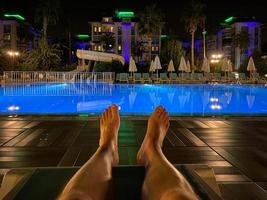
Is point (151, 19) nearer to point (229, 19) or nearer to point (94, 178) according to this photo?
point (229, 19)

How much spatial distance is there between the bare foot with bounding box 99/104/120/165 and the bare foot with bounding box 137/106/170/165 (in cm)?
16

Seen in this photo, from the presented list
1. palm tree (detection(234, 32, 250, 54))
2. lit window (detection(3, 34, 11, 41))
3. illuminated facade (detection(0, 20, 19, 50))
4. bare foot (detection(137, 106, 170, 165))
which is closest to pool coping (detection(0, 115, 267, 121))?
bare foot (detection(137, 106, 170, 165))

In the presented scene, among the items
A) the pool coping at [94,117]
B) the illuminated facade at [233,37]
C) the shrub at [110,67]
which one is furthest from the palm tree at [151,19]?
the pool coping at [94,117]

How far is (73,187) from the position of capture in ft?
4.85

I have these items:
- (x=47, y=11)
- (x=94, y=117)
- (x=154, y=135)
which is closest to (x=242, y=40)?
(x=47, y=11)

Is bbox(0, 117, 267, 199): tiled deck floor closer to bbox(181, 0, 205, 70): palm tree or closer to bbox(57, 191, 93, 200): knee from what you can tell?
bbox(57, 191, 93, 200): knee

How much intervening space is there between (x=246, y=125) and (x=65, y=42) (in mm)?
51241

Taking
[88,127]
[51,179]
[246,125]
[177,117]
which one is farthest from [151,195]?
Answer: [177,117]

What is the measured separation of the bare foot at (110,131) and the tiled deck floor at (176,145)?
43.0 inches

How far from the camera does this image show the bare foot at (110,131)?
222cm

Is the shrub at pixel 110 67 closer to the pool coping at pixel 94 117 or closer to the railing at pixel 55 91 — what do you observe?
the railing at pixel 55 91

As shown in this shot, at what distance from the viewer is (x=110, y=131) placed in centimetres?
244

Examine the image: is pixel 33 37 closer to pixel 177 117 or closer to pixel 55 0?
pixel 55 0

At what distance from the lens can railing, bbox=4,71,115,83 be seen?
74.2 ft
